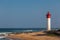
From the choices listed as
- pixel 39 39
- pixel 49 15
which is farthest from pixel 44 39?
pixel 49 15

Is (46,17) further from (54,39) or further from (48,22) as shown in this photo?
(54,39)

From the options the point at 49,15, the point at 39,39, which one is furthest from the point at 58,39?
the point at 49,15

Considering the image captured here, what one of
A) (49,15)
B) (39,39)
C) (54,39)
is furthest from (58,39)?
(49,15)

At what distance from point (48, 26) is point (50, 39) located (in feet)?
56.6

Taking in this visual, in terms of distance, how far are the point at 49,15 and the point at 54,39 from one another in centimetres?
1635

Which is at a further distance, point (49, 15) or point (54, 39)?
point (49, 15)

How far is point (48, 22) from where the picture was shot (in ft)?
162

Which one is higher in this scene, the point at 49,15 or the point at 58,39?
the point at 49,15

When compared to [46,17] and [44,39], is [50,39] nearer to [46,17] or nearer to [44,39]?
[44,39]

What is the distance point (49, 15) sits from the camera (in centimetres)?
4853

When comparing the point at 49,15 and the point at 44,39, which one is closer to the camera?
the point at 44,39

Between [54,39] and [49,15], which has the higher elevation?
[49,15]

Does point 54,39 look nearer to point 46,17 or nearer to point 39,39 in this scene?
point 39,39

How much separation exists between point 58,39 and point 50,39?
3.61 ft
